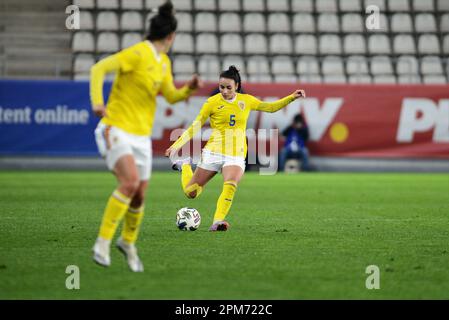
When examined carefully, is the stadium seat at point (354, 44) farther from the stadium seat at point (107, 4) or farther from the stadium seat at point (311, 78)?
the stadium seat at point (107, 4)

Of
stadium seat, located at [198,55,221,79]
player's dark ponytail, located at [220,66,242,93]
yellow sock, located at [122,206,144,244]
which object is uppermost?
stadium seat, located at [198,55,221,79]

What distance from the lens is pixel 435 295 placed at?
6.20 m

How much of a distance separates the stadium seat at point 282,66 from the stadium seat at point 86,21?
5667mm

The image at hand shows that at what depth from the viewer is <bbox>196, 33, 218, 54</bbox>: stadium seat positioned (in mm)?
A: 26203

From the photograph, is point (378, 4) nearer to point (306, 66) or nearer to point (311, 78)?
point (306, 66)

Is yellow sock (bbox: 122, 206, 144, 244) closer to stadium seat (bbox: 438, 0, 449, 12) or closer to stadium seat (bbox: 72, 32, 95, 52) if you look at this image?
stadium seat (bbox: 72, 32, 95, 52)

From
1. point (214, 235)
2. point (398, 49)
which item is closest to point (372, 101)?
point (398, 49)

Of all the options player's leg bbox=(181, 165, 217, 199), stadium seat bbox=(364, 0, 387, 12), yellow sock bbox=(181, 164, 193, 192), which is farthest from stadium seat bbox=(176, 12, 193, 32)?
player's leg bbox=(181, 165, 217, 199)

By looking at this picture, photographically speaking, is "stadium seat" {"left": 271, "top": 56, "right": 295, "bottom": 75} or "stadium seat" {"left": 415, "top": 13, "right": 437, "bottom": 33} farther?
"stadium seat" {"left": 415, "top": 13, "right": 437, "bottom": 33}

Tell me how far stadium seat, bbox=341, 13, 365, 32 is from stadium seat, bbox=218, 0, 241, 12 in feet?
11.2

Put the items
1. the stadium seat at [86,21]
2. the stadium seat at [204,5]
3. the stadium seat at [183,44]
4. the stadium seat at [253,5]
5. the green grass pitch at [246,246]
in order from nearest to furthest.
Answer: the green grass pitch at [246,246] → the stadium seat at [183,44] → the stadium seat at [86,21] → the stadium seat at [204,5] → the stadium seat at [253,5]

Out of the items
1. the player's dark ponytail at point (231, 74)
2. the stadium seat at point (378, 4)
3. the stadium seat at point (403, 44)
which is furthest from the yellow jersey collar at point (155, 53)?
the stadium seat at point (378, 4)

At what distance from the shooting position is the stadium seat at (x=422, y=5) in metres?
28.2

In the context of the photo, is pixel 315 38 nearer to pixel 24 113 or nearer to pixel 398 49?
pixel 398 49
